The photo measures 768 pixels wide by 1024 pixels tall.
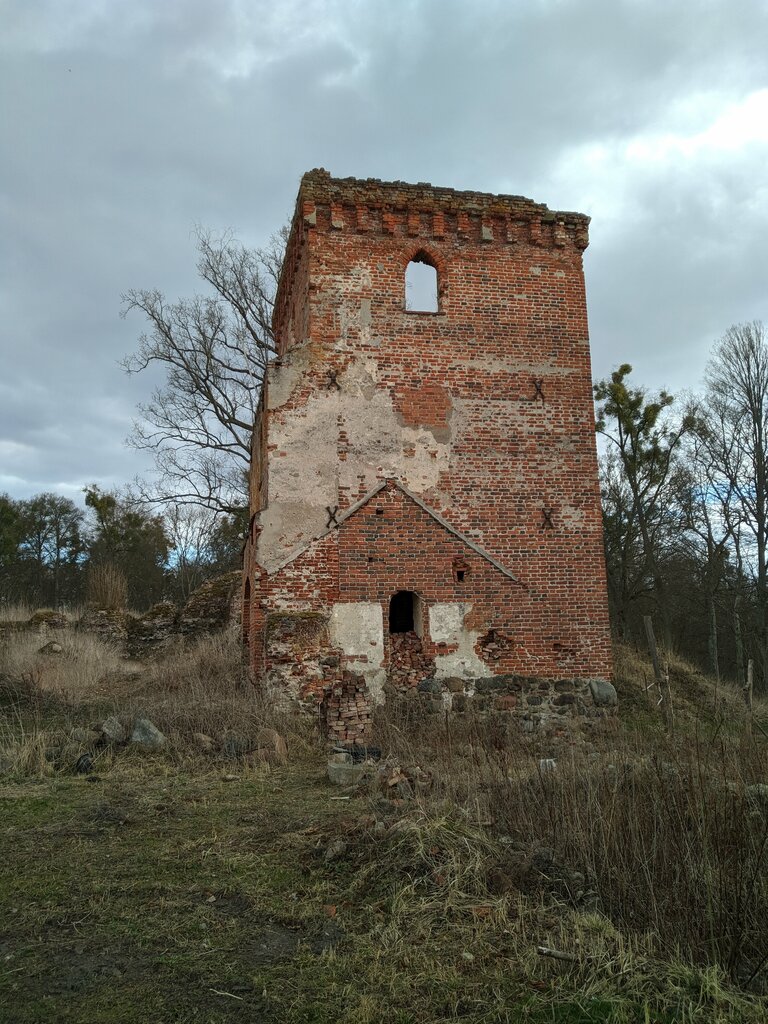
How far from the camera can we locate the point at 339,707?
10.4 meters

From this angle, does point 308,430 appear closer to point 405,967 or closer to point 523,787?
point 523,787

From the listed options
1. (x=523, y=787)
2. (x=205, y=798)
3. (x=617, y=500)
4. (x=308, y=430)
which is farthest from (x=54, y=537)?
(x=523, y=787)

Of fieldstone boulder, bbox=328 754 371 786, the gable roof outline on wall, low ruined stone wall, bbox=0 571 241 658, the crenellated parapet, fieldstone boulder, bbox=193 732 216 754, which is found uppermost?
the crenellated parapet

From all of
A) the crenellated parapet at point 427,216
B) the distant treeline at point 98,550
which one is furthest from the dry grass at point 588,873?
the distant treeline at point 98,550

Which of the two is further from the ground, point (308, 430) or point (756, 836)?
point (308, 430)

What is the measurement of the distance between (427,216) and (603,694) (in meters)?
7.96

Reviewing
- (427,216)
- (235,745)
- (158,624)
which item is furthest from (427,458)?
(158,624)

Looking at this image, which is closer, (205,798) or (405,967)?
(405,967)

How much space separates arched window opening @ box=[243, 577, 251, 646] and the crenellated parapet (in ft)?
18.6

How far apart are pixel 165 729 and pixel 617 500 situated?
1880 cm

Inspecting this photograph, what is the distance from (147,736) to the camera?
8.70 m

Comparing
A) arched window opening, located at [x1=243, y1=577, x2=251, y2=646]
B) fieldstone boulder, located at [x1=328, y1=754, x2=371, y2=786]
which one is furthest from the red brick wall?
fieldstone boulder, located at [x1=328, y1=754, x2=371, y2=786]

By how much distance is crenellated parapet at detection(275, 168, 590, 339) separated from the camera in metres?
11.9

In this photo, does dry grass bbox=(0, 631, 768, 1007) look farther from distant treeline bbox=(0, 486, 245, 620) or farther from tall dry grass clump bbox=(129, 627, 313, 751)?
distant treeline bbox=(0, 486, 245, 620)
